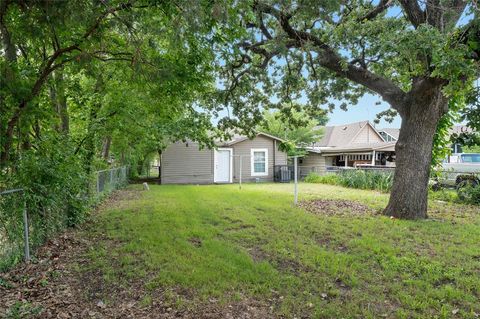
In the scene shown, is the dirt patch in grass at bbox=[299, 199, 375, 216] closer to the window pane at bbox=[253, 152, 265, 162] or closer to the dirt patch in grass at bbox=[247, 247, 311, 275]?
the dirt patch in grass at bbox=[247, 247, 311, 275]

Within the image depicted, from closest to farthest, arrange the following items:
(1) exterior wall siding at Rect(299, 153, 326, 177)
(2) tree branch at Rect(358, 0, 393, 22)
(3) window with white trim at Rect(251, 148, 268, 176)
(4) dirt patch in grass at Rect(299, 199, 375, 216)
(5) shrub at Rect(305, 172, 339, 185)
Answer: (2) tree branch at Rect(358, 0, 393, 22) < (4) dirt patch in grass at Rect(299, 199, 375, 216) < (5) shrub at Rect(305, 172, 339, 185) < (3) window with white trim at Rect(251, 148, 268, 176) < (1) exterior wall siding at Rect(299, 153, 326, 177)

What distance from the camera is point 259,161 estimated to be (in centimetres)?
1947

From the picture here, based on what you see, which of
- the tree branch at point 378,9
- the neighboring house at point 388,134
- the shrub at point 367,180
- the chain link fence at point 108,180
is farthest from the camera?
the neighboring house at point 388,134

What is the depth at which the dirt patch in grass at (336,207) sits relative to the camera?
8.12m

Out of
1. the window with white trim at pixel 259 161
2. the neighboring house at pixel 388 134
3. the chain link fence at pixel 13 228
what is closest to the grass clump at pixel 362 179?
the window with white trim at pixel 259 161

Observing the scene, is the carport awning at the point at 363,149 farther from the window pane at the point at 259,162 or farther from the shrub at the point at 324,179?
the window pane at the point at 259,162

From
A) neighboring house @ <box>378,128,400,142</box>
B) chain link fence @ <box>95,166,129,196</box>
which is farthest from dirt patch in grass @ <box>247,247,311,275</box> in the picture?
neighboring house @ <box>378,128,400,142</box>

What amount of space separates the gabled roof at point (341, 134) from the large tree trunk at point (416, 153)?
63.1ft

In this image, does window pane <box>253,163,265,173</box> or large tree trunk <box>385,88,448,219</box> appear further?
window pane <box>253,163,265,173</box>

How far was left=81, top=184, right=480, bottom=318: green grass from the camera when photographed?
11.2 ft

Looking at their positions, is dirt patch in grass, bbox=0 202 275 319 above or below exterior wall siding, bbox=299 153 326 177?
below

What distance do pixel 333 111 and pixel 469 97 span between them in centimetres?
783

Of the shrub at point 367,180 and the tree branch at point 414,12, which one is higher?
the tree branch at point 414,12

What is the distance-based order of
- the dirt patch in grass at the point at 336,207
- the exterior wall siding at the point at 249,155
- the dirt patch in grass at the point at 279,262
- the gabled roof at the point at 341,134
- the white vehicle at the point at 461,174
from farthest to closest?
the gabled roof at the point at 341,134 → the exterior wall siding at the point at 249,155 → the white vehicle at the point at 461,174 → the dirt patch in grass at the point at 336,207 → the dirt patch in grass at the point at 279,262
